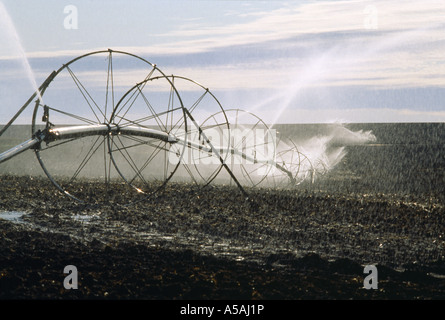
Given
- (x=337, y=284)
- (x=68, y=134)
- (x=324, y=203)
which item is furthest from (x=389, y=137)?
(x=337, y=284)

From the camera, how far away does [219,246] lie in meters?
13.2

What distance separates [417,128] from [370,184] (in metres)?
40.6

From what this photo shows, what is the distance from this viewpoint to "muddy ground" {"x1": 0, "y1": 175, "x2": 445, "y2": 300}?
978 cm

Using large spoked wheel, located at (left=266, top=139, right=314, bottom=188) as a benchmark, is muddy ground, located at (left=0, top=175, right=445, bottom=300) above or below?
below

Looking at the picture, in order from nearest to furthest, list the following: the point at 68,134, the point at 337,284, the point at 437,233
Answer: the point at 337,284, the point at 437,233, the point at 68,134

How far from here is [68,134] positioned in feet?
54.9
